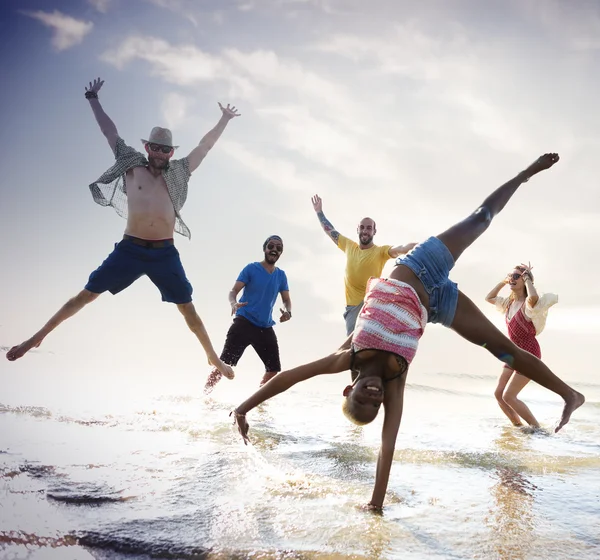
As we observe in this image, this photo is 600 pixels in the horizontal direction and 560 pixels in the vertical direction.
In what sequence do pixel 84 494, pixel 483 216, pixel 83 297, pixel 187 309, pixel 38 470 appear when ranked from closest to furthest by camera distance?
pixel 84 494
pixel 38 470
pixel 483 216
pixel 83 297
pixel 187 309

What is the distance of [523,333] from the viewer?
681cm

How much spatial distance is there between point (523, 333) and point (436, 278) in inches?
136

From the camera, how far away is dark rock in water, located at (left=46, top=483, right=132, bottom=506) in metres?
3.17

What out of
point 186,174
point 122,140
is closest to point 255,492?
point 186,174

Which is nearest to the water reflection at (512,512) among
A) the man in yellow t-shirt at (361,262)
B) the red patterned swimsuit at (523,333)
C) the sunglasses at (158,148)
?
the red patterned swimsuit at (523,333)

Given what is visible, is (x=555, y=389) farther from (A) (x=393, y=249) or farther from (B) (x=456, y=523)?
(A) (x=393, y=249)

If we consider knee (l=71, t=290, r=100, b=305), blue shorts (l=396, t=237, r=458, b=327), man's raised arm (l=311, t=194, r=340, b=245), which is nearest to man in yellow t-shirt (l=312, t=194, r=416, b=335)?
man's raised arm (l=311, t=194, r=340, b=245)

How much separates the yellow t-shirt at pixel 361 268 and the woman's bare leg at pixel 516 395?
240 centimetres

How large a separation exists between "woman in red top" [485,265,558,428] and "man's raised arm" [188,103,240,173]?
4232 millimetres

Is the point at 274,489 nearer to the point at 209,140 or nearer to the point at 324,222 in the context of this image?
the point at 209,140

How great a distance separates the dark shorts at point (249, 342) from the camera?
780cm

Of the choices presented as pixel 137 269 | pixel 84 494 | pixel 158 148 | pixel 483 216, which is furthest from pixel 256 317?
pixel 84 494

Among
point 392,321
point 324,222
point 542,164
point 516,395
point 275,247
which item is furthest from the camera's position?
point 324,222

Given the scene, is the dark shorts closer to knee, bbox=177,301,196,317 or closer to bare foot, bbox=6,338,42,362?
knee, bbox=177,301,196,317
